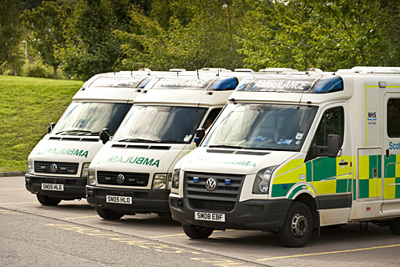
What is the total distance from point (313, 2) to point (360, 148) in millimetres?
9270

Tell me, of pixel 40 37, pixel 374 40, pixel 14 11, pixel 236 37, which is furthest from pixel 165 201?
pixel 14 11

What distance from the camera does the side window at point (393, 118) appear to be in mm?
13422

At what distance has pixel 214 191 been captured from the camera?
39.0 ft

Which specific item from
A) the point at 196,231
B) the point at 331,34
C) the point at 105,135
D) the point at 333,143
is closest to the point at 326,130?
the point at 333,143

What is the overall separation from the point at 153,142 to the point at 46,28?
138 ft

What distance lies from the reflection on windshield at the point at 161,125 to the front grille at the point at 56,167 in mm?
1330

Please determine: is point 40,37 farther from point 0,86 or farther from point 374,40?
point 374,40

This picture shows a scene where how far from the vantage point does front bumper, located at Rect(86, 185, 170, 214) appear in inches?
545

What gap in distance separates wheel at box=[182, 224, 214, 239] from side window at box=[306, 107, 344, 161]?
1.91 metres

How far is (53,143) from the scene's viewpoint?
16.6 metres

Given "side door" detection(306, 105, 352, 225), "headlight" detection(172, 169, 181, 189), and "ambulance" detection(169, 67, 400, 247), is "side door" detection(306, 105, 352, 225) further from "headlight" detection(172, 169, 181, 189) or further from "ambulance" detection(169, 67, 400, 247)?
"headlight" detection(172, 169, 181, 189)

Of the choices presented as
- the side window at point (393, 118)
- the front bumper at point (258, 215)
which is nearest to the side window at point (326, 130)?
the front bumper at point (258, 215)

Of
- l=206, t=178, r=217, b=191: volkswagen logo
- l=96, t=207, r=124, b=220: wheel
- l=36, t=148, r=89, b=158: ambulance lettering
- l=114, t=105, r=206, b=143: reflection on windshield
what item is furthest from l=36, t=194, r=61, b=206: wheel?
l=206, t=178, r=217, b=191: volkswagen logo

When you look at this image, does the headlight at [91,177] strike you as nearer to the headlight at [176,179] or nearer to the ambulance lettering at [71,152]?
the ambulance lettering at [71,152]
